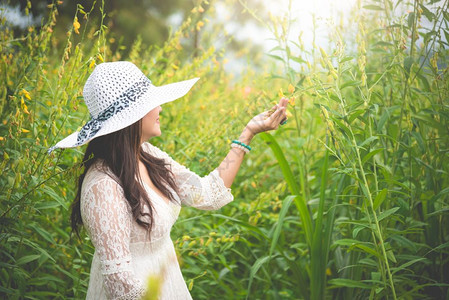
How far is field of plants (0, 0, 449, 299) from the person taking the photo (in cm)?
159

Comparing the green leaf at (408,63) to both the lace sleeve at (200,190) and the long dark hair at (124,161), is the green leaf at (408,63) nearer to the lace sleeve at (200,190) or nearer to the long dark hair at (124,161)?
the lace sleeve at (200,190)

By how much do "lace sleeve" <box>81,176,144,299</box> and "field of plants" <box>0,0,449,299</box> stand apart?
0.12 m

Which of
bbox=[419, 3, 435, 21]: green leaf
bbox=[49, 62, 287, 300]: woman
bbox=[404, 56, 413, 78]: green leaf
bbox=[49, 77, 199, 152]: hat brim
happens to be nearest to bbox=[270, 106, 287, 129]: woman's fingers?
bbox=[49, 62, 287, 300]: woman

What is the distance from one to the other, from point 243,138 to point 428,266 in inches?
40.4

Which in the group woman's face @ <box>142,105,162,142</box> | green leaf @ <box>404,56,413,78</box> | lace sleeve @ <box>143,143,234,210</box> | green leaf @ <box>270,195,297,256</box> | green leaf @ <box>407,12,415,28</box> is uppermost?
green leaf @ <box>407,12,415,28</box>

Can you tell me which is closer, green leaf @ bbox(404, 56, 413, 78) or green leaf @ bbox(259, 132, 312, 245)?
green leaf @ bbox(404, 56, 413, 78)

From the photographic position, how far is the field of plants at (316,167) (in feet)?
5.21

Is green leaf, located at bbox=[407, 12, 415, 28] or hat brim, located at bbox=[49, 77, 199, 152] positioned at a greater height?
green leaf, located at bbox=[407, 12, 415, 28]

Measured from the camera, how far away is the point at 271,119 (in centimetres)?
177

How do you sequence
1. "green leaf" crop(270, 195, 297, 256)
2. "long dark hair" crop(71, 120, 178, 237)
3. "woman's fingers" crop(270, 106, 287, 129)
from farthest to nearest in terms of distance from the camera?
"green leaf" crop(270, 195, 297, 256) → "woman's fingers" crop(270, 106, 287, 129) → "long dark hair" crop(71, 120, 178, 237)

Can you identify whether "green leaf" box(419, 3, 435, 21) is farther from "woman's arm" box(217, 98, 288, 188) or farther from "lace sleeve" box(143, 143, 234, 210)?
"lace sleeve" box(143, 143, 234, 210)

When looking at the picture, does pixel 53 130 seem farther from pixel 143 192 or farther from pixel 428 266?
pixel 428 266

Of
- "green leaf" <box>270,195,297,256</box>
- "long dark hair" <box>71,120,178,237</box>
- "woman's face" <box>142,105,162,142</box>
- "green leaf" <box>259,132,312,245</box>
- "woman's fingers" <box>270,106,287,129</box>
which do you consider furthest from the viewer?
"green leaf" <box>259,132,312,245</box>

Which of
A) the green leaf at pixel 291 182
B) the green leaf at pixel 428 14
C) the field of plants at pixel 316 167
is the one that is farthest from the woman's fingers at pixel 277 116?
the green leaf at pixel 428 14
